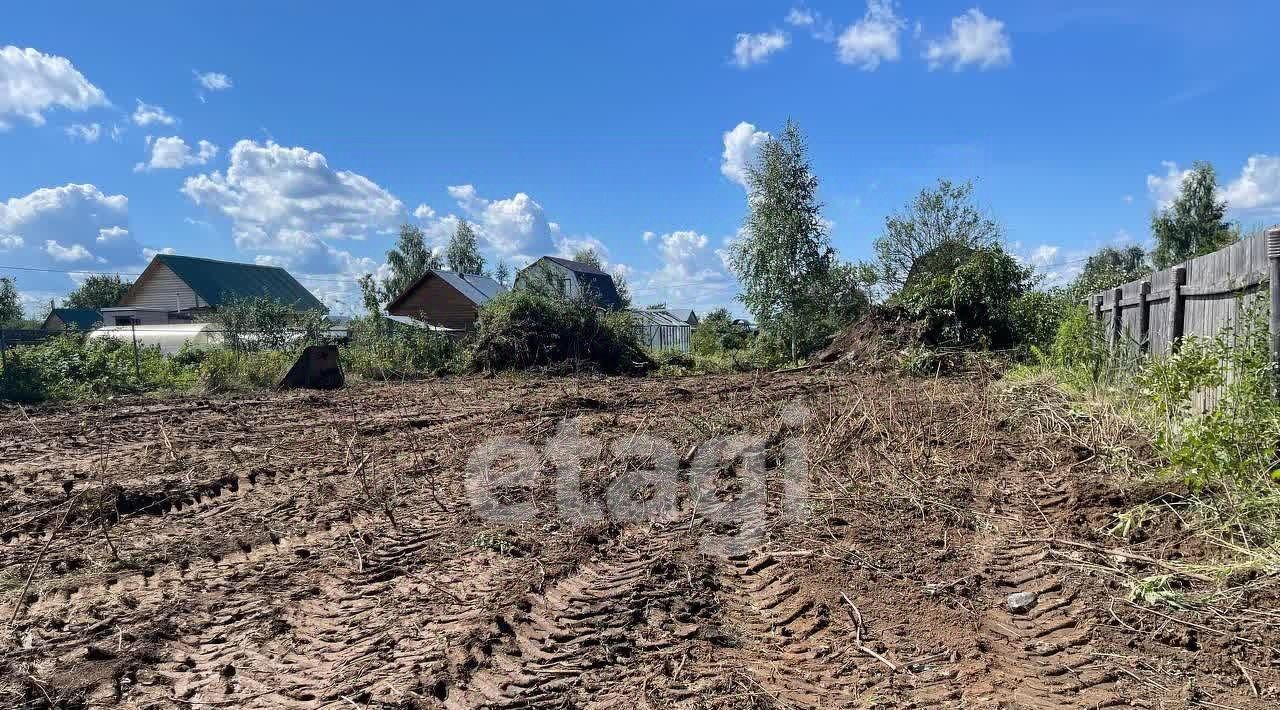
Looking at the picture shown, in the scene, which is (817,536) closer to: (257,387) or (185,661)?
(185,661)

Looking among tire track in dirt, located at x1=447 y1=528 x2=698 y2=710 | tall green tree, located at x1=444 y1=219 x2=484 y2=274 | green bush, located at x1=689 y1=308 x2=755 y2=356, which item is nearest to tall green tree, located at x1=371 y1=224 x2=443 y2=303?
tall green tree, located at x1=444 y1=219 x2=484 y2=274

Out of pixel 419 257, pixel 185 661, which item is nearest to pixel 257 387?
pixel 185 661

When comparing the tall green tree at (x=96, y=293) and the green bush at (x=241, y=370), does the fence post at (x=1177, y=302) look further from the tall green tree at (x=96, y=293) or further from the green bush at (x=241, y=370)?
the tall green tree at (x=96, y=293)

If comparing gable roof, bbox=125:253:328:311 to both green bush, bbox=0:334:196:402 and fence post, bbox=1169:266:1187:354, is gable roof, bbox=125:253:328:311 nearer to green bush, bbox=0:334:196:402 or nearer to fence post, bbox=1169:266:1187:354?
green bush, bbox=0:334:196:402

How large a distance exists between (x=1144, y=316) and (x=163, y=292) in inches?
1641

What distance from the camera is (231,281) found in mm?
37344

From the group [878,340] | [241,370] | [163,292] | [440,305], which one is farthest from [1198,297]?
[163,292]

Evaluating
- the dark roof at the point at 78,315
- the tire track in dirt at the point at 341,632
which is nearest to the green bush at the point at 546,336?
the tire track in dirt at the point at 341,632

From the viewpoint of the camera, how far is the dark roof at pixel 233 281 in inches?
1377

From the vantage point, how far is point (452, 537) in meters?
4.50

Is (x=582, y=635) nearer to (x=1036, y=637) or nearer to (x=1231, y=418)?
(x=1036, y=637)

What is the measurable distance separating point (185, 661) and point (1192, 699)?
13.2 ft

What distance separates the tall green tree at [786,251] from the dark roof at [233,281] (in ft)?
73.7

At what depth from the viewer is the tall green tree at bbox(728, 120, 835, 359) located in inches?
855
